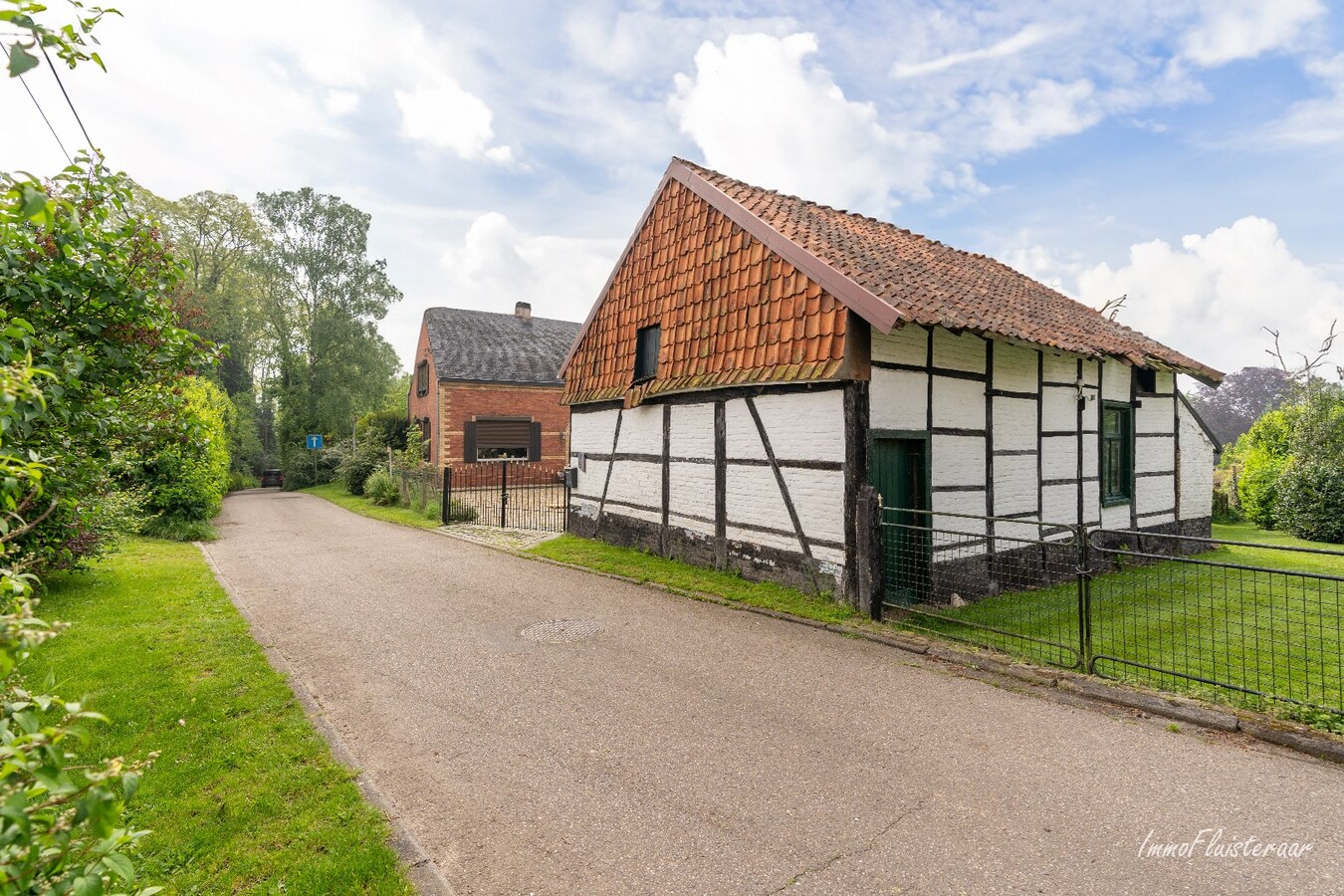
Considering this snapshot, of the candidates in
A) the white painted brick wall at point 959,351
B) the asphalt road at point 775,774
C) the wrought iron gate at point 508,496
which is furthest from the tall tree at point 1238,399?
the asphalt road at point 775,774

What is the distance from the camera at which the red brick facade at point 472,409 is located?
26250 mm

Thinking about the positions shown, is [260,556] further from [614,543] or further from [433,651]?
[433,651]

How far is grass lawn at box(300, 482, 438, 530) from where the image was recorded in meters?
17.4

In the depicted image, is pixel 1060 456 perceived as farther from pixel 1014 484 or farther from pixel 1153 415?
pixel 1153 415

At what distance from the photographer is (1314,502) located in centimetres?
1706

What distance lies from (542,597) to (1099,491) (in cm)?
965

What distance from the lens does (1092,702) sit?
530 cm

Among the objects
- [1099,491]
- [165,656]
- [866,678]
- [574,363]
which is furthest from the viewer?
[574,363]

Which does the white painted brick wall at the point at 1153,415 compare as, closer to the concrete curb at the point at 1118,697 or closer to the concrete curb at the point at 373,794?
the concrete curb at the point at 1118,697

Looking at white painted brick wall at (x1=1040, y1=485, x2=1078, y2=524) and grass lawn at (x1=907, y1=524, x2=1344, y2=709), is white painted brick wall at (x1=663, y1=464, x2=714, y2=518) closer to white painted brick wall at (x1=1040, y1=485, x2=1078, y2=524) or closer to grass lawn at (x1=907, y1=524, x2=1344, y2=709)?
grass lawn at (x1=907, y1=524, x2=1344, y2=709)

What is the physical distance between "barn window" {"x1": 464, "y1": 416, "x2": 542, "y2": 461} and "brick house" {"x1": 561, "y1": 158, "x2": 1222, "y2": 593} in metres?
14.0

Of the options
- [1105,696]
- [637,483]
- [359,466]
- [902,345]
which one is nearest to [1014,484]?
[902,345]

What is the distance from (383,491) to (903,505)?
61.4 ft

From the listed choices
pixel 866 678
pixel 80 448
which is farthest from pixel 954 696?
pixel 80 448
